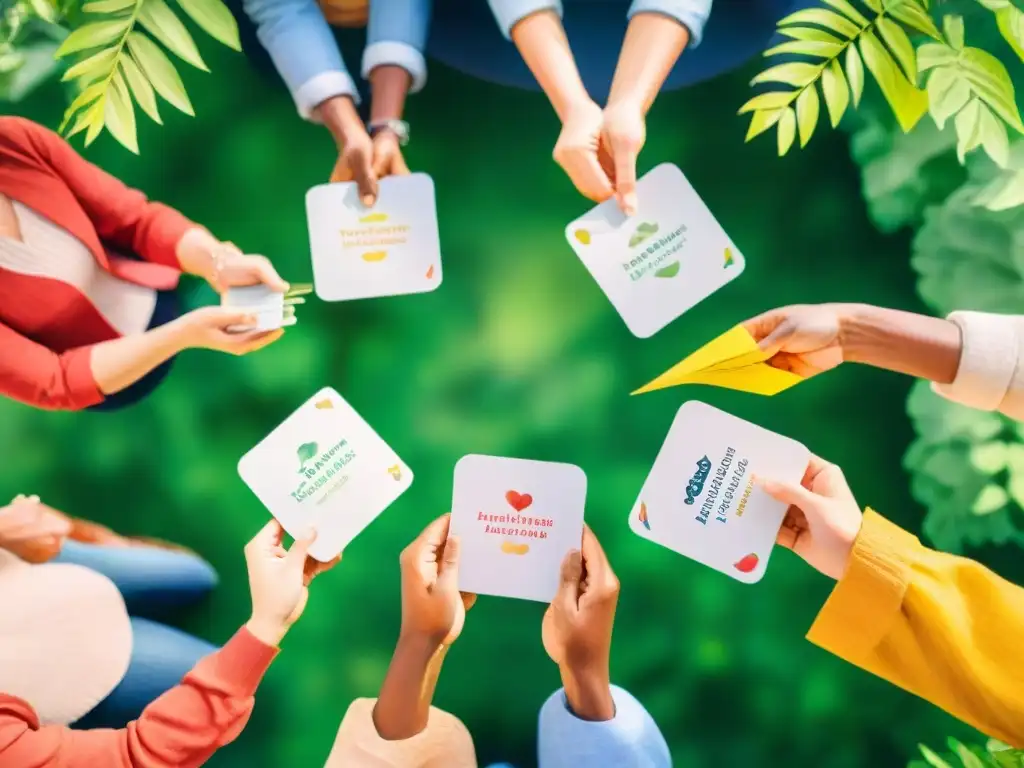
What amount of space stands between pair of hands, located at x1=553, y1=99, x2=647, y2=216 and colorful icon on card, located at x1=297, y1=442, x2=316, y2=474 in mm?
611

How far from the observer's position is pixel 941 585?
1131 mm

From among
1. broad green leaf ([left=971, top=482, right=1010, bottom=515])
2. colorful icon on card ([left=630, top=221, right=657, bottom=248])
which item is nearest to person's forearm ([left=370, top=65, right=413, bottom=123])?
colorful icon on card ([left=630, top=221, right=657, bottom=248])

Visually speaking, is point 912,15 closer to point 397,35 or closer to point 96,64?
point 397,35

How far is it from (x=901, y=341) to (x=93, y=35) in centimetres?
136

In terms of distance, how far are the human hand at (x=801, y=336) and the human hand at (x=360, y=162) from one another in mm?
642

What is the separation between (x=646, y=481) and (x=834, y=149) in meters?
0.62

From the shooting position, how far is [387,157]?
1.33m

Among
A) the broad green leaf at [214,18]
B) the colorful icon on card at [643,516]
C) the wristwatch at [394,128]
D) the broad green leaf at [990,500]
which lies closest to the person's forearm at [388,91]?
the wristwatch at [394,128]

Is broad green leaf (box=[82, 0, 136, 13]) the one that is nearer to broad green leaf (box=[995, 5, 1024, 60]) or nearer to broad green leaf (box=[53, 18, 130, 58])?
broad green leaf (box=[53, 18, 130, 58])

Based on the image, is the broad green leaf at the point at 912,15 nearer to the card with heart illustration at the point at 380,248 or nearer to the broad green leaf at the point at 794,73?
the broad green leaf at the point at 794,73

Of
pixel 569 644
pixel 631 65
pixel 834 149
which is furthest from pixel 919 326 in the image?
pixel 569 644

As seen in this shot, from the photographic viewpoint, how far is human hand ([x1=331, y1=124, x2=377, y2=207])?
1.31 meters

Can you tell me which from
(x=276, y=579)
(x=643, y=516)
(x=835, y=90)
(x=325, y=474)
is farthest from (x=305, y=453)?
(x=835, y=90)

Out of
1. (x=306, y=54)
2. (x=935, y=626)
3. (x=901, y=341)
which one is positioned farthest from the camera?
(x=306, y=54)
